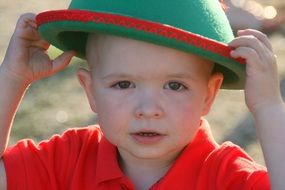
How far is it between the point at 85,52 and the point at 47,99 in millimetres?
2132

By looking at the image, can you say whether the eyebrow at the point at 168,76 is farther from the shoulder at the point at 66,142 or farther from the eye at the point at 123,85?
the shoulder at the point at 66,142

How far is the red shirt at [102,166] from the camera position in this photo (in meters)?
2.51

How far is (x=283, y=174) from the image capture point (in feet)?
7.80

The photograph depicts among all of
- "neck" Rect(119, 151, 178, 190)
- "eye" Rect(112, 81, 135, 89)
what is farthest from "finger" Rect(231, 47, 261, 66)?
"neck" Rect(119, 151, 178, 190)

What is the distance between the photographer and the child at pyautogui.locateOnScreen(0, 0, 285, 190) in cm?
234

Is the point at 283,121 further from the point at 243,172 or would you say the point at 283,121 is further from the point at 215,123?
the point at 215,123

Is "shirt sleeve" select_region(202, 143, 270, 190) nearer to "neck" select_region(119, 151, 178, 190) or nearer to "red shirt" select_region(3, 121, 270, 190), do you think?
"red shirt" select_region(3, 121, 270, 190)

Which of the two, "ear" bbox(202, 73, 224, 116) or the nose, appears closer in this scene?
the nose

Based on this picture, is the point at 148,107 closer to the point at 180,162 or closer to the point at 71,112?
the point at 180,162

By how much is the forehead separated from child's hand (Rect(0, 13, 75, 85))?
0.87 ft

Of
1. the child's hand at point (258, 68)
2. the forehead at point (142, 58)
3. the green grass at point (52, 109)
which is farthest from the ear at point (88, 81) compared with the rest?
the green grass at point (52, 109)

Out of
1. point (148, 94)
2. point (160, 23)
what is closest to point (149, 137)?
point (148, 94)

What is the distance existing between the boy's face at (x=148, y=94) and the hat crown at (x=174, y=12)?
0.32 feet

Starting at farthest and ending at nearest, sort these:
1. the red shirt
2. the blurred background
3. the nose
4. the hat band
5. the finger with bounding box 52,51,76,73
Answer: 1. the blurred background
2. the finger with bounding box 52,51,76,73
3. the red shirt
4. the nose
5. the hat band
